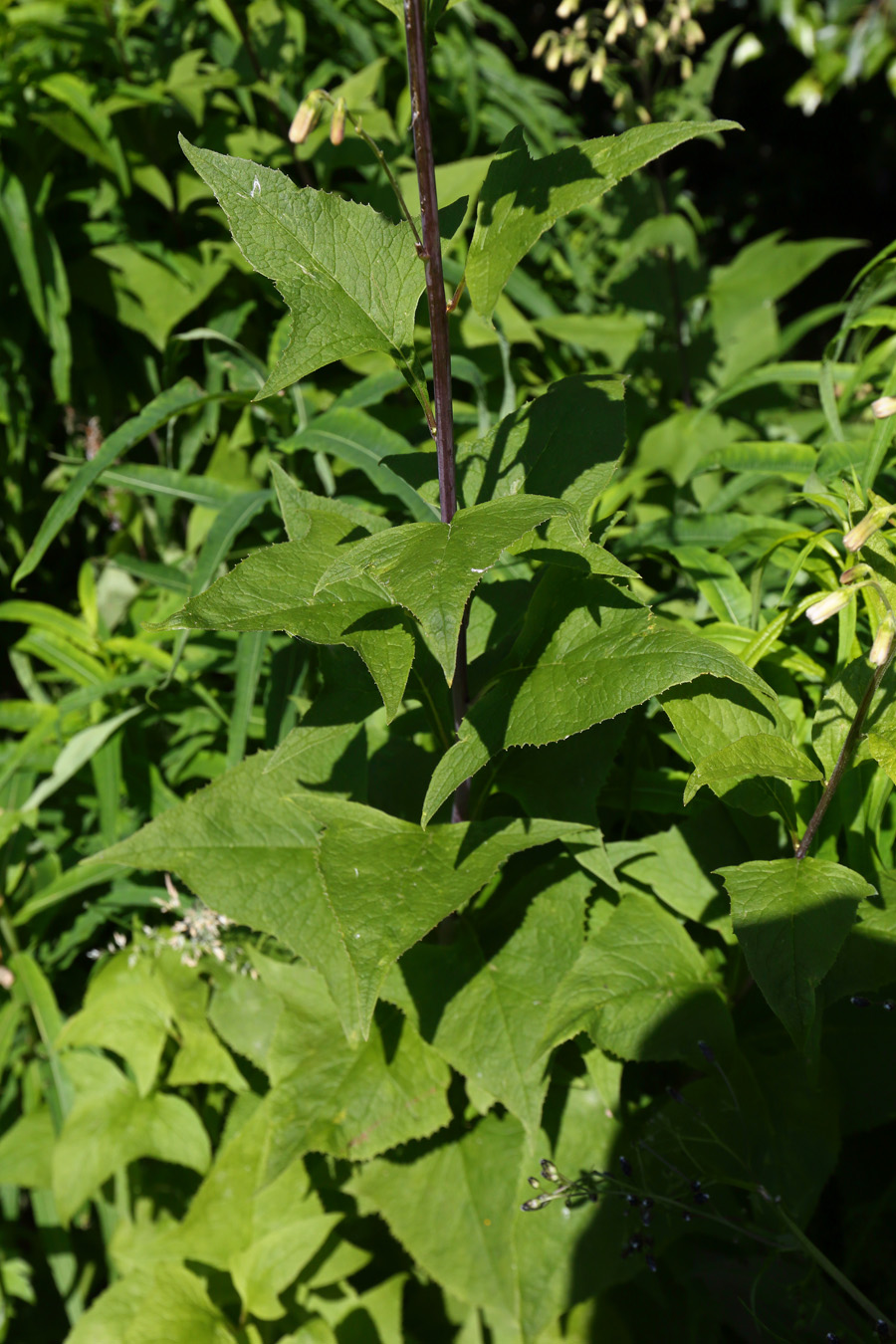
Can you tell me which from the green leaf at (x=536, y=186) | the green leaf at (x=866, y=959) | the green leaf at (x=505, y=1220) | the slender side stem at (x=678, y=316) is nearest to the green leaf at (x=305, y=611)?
the green leaf at (x=536, y=186)

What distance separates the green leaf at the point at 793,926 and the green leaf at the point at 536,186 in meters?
0.66

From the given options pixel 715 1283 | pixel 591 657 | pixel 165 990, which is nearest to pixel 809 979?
pixel 591 657

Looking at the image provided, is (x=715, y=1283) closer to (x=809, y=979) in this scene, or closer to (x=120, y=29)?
(x=809, y=979)

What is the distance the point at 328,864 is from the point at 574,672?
33 cm

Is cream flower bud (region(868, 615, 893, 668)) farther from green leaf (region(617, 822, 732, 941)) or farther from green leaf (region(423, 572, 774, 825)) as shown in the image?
green leaf (region(617, 822, 732, 941))

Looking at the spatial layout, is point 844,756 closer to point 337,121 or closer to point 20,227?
point 337,121

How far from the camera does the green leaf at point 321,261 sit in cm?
90

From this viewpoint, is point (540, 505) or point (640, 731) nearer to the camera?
point (540, 505)

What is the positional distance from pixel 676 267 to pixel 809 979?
1919 millimetres

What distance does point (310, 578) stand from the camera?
996 mm

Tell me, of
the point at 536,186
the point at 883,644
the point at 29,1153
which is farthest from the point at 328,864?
the point at 29,1153

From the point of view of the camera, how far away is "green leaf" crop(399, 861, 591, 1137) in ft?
3.57

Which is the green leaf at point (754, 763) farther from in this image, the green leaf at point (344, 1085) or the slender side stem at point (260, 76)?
the slender side stem at point (260, 76)

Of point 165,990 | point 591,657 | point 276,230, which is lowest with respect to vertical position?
point 165,990
